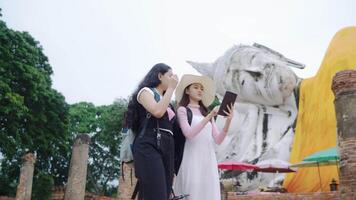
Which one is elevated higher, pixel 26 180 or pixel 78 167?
pixel 26 180

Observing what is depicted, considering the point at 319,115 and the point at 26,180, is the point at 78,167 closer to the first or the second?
the point at 26,180

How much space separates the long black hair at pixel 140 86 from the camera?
9.98 feet

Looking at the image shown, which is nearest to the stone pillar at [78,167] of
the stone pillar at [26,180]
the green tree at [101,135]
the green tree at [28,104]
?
the stone pillar at [26,180]

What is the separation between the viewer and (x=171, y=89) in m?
2.96

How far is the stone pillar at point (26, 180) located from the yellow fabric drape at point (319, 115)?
282 inches

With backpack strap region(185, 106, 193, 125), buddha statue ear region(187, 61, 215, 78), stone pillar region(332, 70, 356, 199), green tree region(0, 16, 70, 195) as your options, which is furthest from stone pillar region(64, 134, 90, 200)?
buddha statue ear region(187, 61, 215, 78)

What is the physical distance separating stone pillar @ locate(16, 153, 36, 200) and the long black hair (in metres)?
11.4

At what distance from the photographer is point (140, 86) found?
3.16 m

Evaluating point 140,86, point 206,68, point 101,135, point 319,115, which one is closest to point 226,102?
point 140,86

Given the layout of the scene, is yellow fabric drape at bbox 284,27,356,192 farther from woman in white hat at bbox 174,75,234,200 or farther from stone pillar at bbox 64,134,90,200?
woman in white hat at bbox 174,75,234,200

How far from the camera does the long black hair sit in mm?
A: 3041

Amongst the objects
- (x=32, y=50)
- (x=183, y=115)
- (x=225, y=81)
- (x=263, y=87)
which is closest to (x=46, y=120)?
(x=32, y=50)

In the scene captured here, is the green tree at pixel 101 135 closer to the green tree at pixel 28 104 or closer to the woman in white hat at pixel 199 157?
the green tree at pixel 28 104

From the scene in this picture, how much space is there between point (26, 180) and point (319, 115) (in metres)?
8.46
